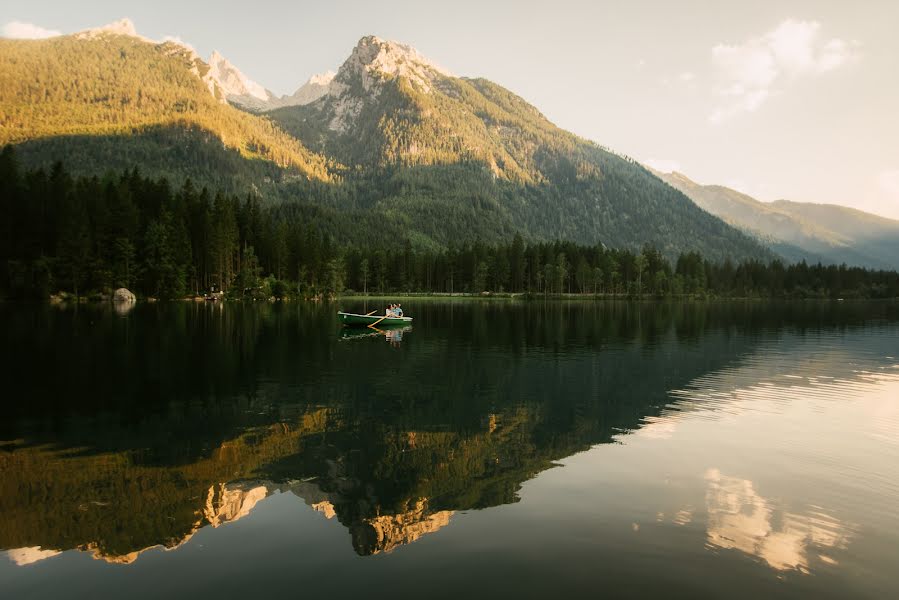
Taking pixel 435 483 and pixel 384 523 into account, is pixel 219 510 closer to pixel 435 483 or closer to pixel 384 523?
pixel 384 523

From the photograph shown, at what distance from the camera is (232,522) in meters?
13.5

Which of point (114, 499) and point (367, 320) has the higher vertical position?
point (367, 320)

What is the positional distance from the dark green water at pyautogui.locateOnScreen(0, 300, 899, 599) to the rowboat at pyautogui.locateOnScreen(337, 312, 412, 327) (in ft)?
115

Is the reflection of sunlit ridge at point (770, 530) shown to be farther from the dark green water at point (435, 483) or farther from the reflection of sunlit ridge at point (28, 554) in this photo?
the reflection of sunlit ridge at point (28, 554)

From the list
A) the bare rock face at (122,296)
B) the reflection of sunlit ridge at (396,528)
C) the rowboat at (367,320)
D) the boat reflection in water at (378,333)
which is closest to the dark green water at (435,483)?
the reflection of sunlit ridge at (396,528)

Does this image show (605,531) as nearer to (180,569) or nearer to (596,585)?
(596,585)

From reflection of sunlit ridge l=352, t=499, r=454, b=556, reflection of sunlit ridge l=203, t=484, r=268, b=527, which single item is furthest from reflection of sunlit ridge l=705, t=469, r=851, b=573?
reflection of sunlit ridge l=203, t=484, r=268, b=527

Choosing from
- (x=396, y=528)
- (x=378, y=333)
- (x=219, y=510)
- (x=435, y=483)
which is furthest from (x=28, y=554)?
(x=378, y=333)

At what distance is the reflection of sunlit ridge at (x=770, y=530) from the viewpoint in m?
12.5

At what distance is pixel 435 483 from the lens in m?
16.3

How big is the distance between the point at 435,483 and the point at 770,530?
8875 millimetres

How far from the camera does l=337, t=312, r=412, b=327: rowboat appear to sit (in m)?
72.1

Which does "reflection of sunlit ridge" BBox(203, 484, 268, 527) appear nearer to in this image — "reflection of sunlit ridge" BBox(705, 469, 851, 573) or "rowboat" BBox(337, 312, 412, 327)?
"reflection of sunlit ridge" BBox(705, 469, 851, 573)

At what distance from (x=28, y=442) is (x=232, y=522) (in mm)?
10562
